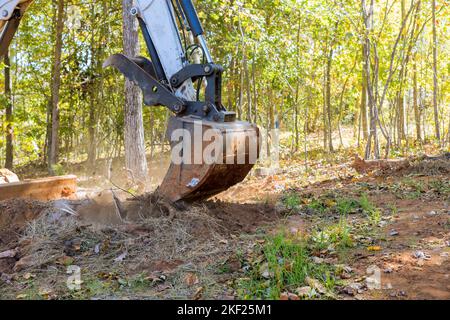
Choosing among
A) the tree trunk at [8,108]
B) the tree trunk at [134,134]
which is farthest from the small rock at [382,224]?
the tree trunk at [8,108]

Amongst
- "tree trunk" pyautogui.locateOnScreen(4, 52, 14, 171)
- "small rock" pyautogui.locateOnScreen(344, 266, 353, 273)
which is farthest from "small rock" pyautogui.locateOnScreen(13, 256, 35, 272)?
"tree trunk" pyautogui.locateOnScreen(4, 52, 14, 171)

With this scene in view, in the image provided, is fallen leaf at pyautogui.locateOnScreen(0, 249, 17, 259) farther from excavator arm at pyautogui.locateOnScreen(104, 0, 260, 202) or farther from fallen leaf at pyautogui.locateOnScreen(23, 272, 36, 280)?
excavator arm at pyautogui.locateOnScreen(104, 0, 260, 202)

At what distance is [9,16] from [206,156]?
102 inches

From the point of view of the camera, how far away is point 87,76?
1216cm

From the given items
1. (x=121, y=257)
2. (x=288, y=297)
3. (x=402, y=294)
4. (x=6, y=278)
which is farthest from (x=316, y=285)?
(x=6, y=278)

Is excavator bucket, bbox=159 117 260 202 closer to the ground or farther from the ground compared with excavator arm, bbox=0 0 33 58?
closer to the ground

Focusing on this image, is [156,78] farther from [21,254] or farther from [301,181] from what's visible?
[301,181]

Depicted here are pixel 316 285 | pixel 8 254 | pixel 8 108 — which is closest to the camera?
pixel 316 285

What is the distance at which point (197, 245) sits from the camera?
414cm

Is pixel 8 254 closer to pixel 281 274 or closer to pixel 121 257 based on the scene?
pixel 121 257

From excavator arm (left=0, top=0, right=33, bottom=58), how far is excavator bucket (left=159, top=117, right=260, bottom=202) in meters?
2.10

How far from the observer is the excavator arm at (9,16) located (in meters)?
5.18

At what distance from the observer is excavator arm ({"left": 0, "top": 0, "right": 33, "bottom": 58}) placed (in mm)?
5184
